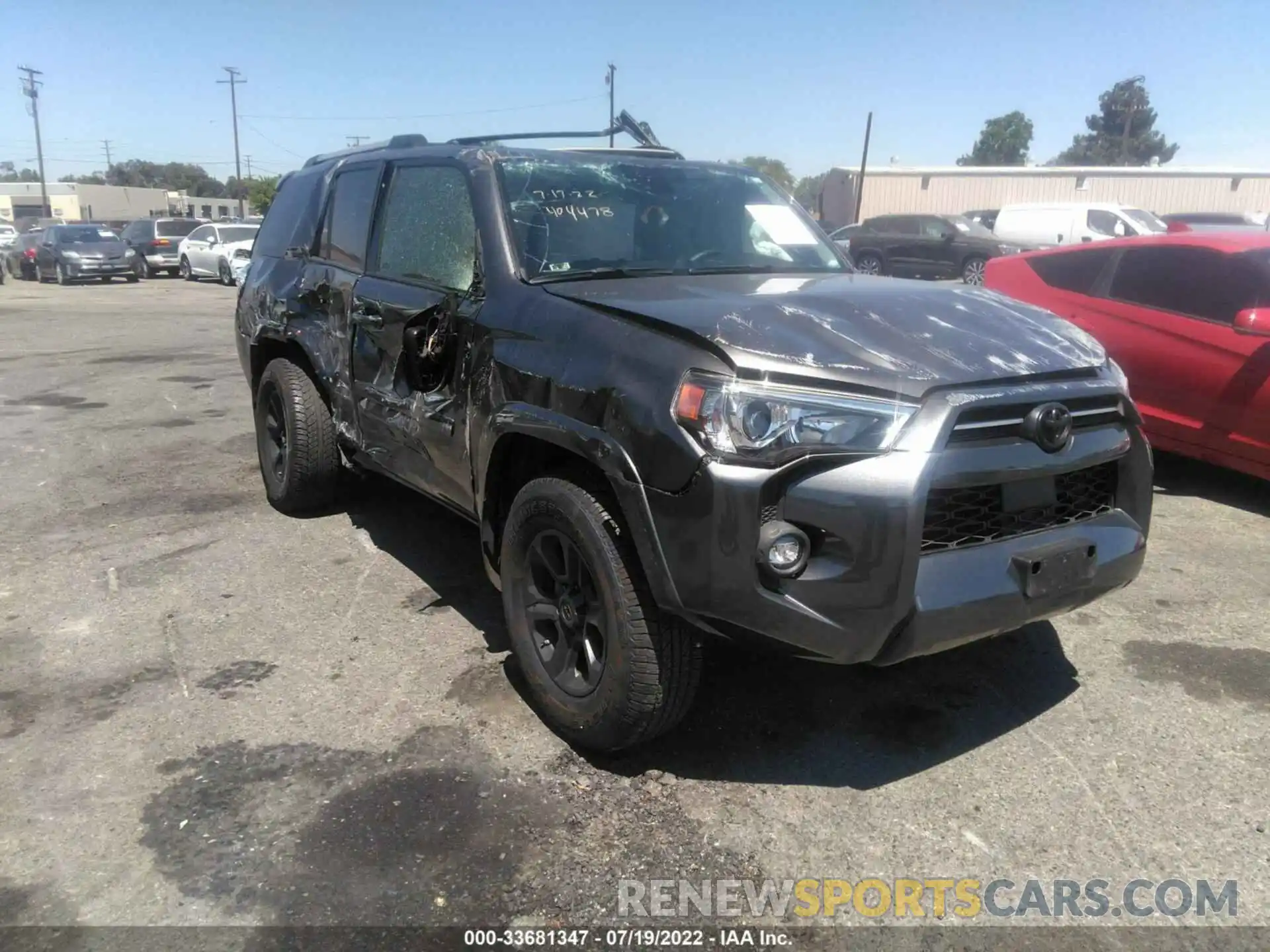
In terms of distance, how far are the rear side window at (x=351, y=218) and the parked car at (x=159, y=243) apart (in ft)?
81.7

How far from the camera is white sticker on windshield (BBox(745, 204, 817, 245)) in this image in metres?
4.07

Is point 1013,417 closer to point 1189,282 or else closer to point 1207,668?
point 1207,668

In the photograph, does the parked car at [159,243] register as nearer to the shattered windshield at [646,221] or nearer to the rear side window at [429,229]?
the rear side window at [429,229]

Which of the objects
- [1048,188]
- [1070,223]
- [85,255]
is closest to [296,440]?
[1070,223]

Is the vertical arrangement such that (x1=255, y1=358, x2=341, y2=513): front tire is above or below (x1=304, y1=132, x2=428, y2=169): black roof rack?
below

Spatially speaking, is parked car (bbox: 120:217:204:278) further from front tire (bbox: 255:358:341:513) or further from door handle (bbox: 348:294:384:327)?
door handle (bbox: 348:294:384:327)

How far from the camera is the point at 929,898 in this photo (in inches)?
94.4

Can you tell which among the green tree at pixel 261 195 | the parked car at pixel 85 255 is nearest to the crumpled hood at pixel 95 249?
the parked car at pixel 85 255

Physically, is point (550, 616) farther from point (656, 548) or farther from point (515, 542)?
point (656, 548)

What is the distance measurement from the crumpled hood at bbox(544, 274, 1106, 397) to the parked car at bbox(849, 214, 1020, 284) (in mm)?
18993

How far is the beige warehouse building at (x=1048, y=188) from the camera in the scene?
128ft

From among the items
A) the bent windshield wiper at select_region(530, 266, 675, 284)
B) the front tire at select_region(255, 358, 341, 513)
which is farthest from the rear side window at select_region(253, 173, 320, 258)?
the bent windshield wiper at select_region(530, 266, 675, 284)

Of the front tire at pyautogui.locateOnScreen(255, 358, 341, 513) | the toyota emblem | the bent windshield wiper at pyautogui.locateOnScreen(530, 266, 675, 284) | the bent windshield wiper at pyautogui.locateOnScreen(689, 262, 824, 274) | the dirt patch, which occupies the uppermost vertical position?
the bent windshield wiper at pyautogui.locateOnScreen(689, 262, 824, 274)

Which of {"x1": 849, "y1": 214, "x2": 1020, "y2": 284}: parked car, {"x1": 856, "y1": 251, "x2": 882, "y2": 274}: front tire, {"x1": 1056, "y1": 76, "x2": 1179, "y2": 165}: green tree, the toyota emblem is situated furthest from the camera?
{"x1": 1056, "y1": 76, "x2": 1179, "y2": 165}: green tree
